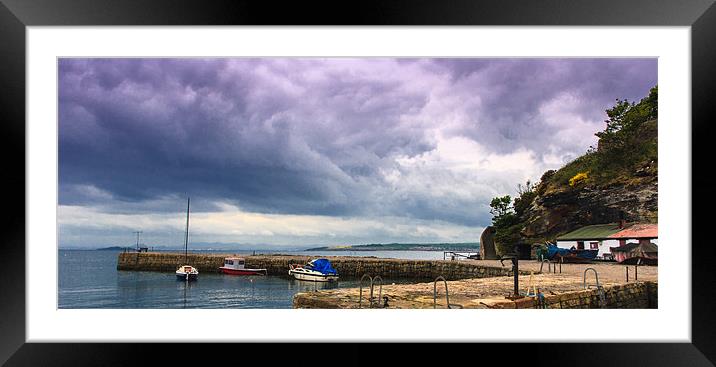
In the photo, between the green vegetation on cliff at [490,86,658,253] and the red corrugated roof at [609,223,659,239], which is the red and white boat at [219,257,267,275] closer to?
the green vegetation on cliff at [490,86,658,253]

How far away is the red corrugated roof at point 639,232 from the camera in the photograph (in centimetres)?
1417

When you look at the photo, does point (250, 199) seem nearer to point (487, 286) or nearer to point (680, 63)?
point (487, 286)

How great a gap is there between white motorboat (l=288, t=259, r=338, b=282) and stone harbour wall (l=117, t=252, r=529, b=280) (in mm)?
1649

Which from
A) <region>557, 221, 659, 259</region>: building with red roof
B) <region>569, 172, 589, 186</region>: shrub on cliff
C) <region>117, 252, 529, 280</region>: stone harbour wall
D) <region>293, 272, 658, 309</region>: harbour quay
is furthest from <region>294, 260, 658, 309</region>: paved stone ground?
<region>569, 172, 589, 186</region>: shrub on cliff

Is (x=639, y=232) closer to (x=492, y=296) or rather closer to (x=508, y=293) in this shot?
(x=508, y=293)

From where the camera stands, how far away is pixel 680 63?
11.3ft

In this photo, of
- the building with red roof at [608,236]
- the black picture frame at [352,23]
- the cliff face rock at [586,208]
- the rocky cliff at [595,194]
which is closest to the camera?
the black picture frame at [352,23]

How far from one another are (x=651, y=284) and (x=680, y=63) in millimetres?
6368

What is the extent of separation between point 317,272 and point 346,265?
8.18 ft

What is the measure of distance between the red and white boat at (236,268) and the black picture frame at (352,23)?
22.6 metres

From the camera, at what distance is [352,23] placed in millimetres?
3010

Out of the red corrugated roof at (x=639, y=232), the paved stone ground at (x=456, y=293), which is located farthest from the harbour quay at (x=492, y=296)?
the red corrugated roof at (x=639, y=232)

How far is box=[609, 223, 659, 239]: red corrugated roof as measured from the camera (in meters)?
14.2

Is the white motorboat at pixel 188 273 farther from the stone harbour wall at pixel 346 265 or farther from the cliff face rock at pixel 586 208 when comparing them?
the cliff face rock at pixel 586 208
